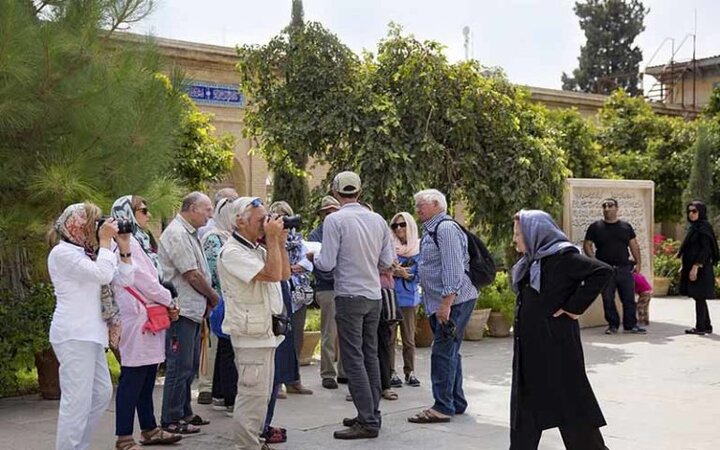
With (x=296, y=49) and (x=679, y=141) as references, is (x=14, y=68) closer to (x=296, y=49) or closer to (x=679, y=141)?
(x=296, y=49)

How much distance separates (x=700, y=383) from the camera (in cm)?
881

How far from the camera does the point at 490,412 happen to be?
7566mm

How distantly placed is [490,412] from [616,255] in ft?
17.8

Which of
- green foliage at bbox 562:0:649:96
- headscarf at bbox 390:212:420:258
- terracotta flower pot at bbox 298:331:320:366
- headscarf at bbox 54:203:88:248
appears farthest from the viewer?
green foliage at bbox 562:0:649:96

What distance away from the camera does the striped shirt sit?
22.8 ft

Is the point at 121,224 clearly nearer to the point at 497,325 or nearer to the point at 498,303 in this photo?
the point at 498,303

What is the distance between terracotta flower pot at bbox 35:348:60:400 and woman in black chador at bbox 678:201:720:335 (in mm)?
8298

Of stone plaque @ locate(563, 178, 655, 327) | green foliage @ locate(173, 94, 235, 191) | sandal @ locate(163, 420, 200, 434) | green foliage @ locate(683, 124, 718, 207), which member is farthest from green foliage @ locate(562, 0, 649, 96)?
sandal @ locate(163, 420, 200, 434)

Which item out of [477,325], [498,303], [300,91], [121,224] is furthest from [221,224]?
[498,303]

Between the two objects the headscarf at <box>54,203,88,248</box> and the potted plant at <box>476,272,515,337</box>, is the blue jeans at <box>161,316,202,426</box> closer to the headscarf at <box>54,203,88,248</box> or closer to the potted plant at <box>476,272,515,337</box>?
the headscarf at <box>54,203,88,248</box>

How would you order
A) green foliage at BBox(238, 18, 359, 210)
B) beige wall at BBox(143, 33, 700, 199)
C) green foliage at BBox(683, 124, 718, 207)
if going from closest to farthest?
green foliage at BBox(238, 18, 359, 210), beige wall at BBox(143, 33, 700, 199), green foliage at BBox(683, 124, 718, 207)

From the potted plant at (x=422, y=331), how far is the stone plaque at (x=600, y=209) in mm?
2931

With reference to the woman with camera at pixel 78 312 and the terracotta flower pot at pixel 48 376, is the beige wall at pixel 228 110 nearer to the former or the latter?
the terracotta flower pot at pixel 48 376

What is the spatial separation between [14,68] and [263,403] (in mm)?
3335
